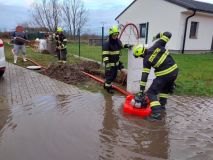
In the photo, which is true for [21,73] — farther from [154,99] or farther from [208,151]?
[208,151]

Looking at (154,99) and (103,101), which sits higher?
(154,99)

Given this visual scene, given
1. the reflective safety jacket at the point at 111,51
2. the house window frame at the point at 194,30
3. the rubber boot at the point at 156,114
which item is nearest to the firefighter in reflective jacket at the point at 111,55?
the reflective safety jacket at the point at 111,51

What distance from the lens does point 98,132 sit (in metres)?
4.49

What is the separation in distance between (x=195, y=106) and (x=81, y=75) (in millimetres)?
4102

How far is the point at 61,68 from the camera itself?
9180 millimetres

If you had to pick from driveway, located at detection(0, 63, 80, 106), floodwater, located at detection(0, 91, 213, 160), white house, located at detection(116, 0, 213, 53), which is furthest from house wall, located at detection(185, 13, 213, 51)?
floodwater, located at detection(0, 91, 213, 160)

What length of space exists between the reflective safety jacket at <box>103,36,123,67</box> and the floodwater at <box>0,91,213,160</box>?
4.55 feet

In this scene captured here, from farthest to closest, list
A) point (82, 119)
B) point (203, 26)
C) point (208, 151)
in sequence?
point (203, 26) < point (82, 119) < point (208, 151)

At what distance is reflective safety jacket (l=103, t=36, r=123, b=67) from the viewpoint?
7.02 meters

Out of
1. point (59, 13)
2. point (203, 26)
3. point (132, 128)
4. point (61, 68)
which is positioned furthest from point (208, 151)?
point (59, 13)

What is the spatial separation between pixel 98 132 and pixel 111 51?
10.6 feet

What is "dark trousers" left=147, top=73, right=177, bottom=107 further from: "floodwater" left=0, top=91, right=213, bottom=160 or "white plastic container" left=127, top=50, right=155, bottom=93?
"white plastic container" left=127, top=50, right=155, bottom=93

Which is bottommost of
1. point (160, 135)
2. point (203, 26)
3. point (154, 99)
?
point (160, 135)

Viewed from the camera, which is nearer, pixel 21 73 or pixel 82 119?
pixel 82 119
